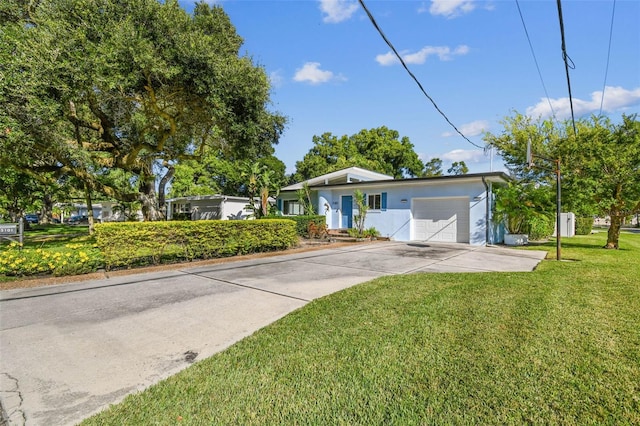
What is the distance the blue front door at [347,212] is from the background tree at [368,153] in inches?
662

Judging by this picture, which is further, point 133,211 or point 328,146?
point 328,146

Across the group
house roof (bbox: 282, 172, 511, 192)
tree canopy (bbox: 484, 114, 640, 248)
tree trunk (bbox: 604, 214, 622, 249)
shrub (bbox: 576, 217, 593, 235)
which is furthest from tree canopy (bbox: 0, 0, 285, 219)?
shrub (bbox: 576, 217, 593, 235)

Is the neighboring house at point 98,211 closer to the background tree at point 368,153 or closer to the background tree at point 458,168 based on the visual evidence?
the background tree at point 368,153

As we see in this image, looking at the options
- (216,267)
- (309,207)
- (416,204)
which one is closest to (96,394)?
(216,267)

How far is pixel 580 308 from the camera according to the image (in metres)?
4.54

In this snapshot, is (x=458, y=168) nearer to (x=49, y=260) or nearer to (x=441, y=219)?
(x=441, y=219)

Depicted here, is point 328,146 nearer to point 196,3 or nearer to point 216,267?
point 196,3

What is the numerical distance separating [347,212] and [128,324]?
49.9 feet

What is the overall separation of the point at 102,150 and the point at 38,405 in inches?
526

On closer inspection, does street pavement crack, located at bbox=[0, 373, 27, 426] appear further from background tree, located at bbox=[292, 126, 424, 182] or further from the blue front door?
background tree, located at bbox=[292, 126, 424, 182]

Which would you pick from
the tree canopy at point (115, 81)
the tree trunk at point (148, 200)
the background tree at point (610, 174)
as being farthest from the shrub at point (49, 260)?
the background tree at point (610, 174)

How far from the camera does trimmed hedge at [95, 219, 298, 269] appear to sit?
762 centimetres

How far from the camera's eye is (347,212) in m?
18.8

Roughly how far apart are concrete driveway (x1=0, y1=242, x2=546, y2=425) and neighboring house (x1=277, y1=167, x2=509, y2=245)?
6.13 meters
